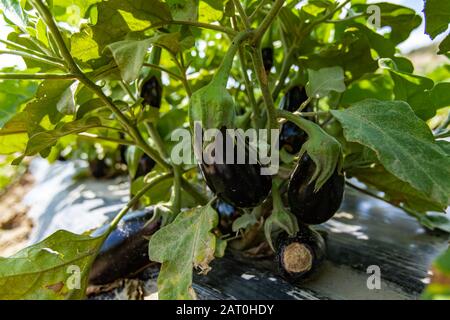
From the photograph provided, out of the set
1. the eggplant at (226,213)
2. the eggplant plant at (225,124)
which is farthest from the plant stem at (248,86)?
the eggplant at (226,213)

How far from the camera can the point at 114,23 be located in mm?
489

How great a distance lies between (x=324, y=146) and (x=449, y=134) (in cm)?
23

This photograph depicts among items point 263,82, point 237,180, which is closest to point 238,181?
point 237,180

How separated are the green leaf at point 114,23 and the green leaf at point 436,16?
0.28 metres

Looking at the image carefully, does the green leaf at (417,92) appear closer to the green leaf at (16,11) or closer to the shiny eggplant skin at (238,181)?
the shiny eggplant skin at (238,181)

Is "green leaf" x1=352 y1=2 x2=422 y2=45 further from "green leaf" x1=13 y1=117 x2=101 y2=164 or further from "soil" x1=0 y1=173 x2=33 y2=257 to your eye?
"soil" x1=0 y1=173 x2=33 y2=257

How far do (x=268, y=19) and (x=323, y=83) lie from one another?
125mm

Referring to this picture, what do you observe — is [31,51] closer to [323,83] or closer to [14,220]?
[323,83]

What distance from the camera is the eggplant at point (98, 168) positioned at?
65.8 inches

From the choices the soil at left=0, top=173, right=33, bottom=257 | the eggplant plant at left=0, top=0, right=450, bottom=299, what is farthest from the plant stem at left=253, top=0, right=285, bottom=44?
the soil at left=0, top=173, right=33, bottom=257

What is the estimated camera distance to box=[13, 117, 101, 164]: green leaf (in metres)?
0.53
